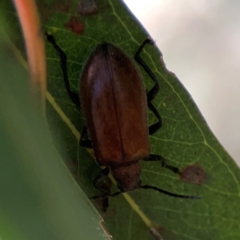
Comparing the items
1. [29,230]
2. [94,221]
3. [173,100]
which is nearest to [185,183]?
[173,100]

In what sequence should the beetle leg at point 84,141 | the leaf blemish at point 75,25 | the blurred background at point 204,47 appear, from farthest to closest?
the blurred background at point 204,47 < the beetle leg at point 84,141 < the leaf blemish at point 75,25

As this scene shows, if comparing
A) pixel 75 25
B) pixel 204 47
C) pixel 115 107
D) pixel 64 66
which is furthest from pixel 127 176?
pixel 204 47

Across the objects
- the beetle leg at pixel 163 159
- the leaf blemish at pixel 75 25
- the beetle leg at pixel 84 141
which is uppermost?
the leaf blemish at pixel 75 25

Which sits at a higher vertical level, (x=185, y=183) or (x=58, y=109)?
(x=58, y=109)

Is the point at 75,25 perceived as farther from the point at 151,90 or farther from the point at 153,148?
the point at 153,148

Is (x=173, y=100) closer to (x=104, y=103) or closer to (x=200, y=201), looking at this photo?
(x=104, y=103)

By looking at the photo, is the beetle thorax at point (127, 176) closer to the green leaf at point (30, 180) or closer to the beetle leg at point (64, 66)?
the beetle leg at point (64, 66)

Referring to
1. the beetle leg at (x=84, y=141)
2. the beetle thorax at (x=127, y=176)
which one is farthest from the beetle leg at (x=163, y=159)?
the beetle leg at (x=84, y=141)
